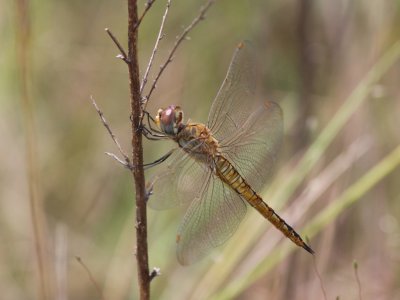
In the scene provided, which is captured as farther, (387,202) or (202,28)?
(202,28)

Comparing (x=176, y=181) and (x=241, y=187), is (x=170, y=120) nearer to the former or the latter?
(x=176, y=181)

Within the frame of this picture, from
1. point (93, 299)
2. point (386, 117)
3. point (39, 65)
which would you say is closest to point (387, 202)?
point (386, 117)

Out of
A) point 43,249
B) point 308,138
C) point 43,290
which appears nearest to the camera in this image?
point 43,290

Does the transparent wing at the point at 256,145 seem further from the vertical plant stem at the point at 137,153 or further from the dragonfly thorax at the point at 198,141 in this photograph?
the vertical plant stem at the point at 137,153

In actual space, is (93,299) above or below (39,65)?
below

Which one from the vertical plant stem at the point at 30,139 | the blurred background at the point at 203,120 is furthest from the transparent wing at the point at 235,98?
the vertical plant stem at the point at 30,139

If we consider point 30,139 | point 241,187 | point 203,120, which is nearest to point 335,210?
point 241,187

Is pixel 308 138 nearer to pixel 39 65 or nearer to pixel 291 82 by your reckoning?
pixel 291 82

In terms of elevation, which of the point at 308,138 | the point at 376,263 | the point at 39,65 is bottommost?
the point at 376,263
